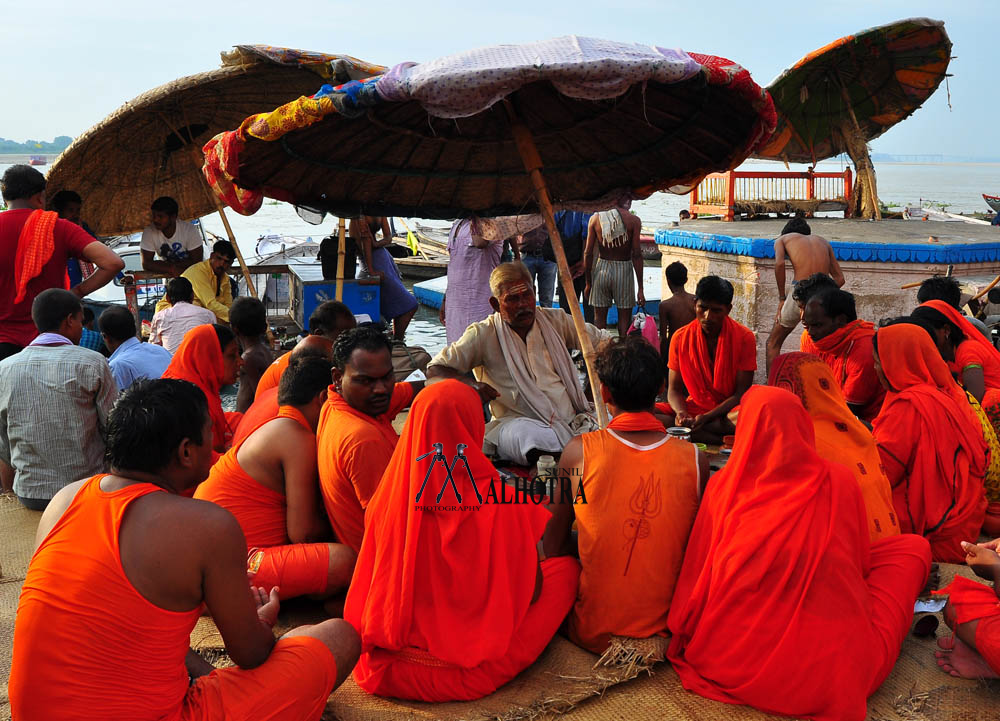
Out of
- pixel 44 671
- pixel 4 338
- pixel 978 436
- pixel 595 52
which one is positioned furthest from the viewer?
pixel 4 338

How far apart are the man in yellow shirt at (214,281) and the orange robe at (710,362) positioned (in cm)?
418

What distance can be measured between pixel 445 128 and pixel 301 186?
832mm

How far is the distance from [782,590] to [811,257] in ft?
18.7

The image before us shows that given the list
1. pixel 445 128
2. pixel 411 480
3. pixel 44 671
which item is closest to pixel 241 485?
pixel 411 480

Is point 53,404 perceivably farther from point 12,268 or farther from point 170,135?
point 170,135

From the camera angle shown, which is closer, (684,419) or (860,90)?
(684,419)

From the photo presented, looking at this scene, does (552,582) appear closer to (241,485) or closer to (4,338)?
(241,485)

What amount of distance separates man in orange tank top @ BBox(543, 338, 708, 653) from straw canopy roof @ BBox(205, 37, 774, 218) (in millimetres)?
1102

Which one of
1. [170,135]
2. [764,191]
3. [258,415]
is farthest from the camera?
[764,191]

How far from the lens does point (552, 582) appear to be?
A: 3.02 meters

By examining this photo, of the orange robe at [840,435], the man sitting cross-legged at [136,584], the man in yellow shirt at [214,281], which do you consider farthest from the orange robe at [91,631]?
the man in yellow shirt at [214,281]

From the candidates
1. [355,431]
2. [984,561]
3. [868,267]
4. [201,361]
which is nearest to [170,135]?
[201,361]

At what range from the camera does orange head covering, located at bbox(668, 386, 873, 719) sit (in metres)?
2.56

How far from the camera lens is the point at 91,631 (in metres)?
2.05
